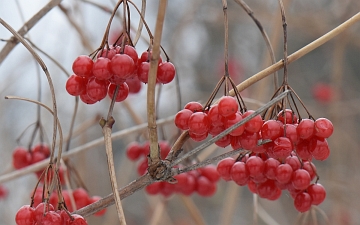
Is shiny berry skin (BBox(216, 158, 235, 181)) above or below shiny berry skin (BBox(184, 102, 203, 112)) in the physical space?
below

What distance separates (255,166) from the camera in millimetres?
699

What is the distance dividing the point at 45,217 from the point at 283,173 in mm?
338

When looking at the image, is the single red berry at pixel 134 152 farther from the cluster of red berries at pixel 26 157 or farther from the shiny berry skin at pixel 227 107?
the shiny berry skin at pixel 227 107

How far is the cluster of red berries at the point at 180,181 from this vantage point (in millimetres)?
1062

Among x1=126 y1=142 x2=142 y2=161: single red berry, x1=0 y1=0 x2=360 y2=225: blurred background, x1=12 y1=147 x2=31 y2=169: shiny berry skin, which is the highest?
x1=0 y1=0 x2=360 y2=225: blurred background

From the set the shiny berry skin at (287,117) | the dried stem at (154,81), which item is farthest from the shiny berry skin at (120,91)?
the shiny berry skin at (287,117)

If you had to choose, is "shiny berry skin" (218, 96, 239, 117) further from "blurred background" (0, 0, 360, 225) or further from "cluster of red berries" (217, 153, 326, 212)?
"blurred background" (0, 0, 360, 225)

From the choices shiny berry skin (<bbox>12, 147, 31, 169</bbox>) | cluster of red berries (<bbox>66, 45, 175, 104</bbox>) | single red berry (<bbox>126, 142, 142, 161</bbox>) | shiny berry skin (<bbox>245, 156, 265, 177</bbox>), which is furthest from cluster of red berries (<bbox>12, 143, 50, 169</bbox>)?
shiny berry skin (<bbox>245, 156, 265, 177</bbox>)

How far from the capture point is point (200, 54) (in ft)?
15.2

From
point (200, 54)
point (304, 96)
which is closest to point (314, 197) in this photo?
point (304, 96)

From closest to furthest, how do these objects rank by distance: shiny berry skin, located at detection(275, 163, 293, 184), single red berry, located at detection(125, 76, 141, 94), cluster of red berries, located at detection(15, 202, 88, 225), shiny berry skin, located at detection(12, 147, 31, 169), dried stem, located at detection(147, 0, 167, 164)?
dried stem, located at detection(147, 0, 167, 164)
cluster of red berries, located at detection(15, 202, 88, 225)
shiny berry skin, located at detection(275, 163, 293, 184)
single red berry, located at detection(125, 76, 141, 94)
shiny berry skin, located at detection(12, 147, 31, 169)

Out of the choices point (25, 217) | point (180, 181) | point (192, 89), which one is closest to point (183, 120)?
point (25, 217)

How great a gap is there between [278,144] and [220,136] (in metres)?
0.08

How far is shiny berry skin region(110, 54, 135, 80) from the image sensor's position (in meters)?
0.60
